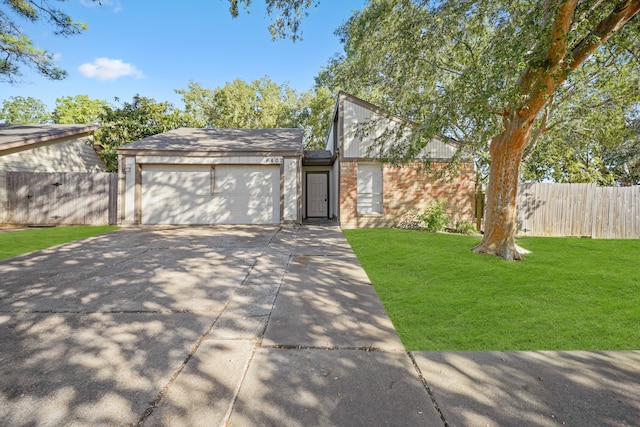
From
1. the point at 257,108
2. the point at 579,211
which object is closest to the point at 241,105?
the point at 257,108

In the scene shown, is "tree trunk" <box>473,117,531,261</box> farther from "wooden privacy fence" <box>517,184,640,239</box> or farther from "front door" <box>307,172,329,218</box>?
"front door" <box>307,172,329,218</box>

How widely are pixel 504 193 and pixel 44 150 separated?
1772 centimetres

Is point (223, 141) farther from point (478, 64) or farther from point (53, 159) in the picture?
point (478, 64)

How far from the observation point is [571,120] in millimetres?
9570

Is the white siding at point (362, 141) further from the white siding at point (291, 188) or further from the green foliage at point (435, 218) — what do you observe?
the green foliage at point (435, 218)

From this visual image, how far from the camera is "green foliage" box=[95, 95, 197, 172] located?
54.0 feet

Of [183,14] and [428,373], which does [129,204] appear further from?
[428,373]

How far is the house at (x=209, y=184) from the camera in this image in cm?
1092

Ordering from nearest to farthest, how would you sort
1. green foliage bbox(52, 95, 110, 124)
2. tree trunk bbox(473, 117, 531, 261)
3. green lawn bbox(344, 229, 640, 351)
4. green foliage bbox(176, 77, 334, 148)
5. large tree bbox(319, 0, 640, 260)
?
1. green lawn bbox(344, 229, 640, 351)
2. large tree bbox(319, 0, 640, 260)
3. tree trunk bbox(473, 117, 531, 261)
4. green foliage bbox(176, 77, 334, 148)
5. green foliage bbox(52, 95, 110, 124)

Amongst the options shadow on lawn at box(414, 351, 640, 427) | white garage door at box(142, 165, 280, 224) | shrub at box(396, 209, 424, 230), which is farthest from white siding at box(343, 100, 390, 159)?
shadow on lawn at box(414, 351, 640, 427)

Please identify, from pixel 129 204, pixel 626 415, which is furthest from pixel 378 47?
pixel 129 204

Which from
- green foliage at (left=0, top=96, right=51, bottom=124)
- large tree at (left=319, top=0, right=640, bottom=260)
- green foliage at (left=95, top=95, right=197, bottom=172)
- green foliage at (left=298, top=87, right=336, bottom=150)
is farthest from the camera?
green foliage at (left=0, top=96, right=51, bottom=124)

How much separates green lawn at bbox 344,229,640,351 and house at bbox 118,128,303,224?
18.3 ft

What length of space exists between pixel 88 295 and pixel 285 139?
10.3 meters
